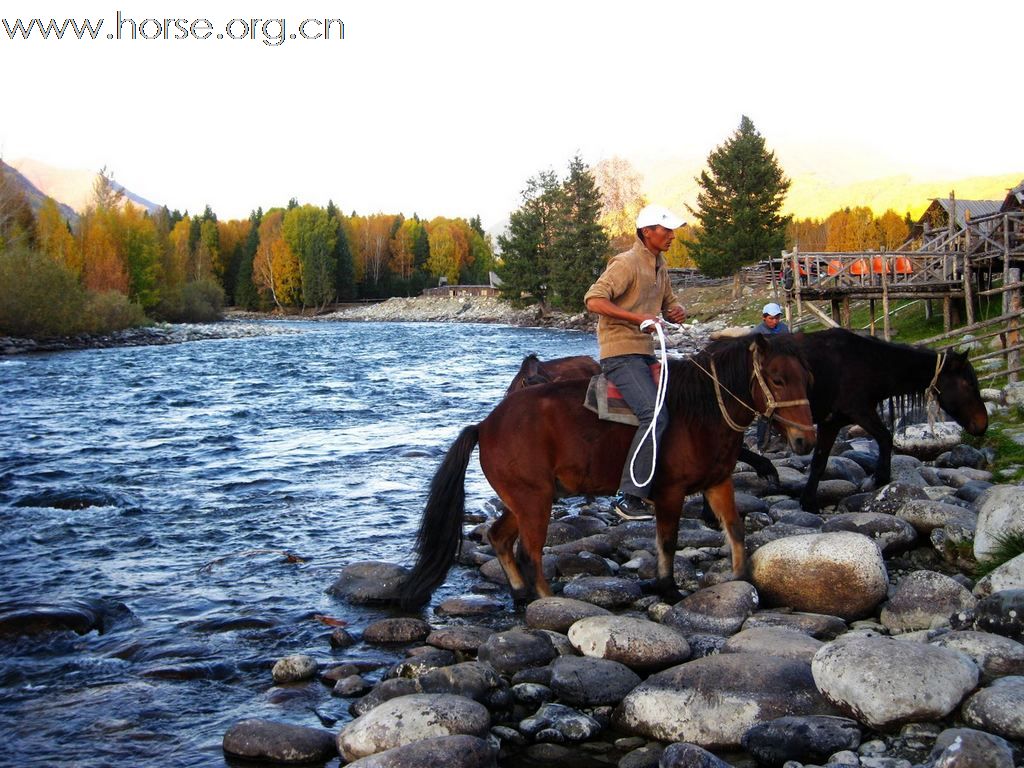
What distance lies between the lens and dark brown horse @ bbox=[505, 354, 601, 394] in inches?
405

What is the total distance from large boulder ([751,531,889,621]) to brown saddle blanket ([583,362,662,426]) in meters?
1.53

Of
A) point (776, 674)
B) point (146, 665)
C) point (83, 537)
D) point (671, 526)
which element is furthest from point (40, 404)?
point (776, 674)

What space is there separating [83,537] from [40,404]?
51.5 feet

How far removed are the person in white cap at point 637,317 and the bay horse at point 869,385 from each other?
3.35 m

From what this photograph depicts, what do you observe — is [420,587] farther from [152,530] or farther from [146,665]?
[152,530]

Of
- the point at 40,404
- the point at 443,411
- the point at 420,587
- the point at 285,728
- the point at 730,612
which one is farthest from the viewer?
the point at 40,404

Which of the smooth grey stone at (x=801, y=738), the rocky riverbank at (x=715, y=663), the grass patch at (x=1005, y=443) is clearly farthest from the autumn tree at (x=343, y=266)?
the smooth grey stone at (x=801, y=738)

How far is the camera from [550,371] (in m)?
10.7

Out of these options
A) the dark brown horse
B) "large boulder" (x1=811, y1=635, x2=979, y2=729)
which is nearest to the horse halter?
"large boulder" (x1=811, y1=635, x2=979, y2=729)

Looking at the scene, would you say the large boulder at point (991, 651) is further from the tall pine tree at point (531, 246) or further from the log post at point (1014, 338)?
the tall pine tree at point (531, 246)

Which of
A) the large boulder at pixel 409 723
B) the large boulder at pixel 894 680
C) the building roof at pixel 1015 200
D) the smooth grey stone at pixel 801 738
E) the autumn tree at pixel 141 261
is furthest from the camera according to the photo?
the autumn tree at pixel 141 261

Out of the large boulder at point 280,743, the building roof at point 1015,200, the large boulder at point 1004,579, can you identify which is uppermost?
the building roof at point 1015,200

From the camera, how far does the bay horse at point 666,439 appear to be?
6828 mm

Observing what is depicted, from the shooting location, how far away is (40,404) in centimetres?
2394
